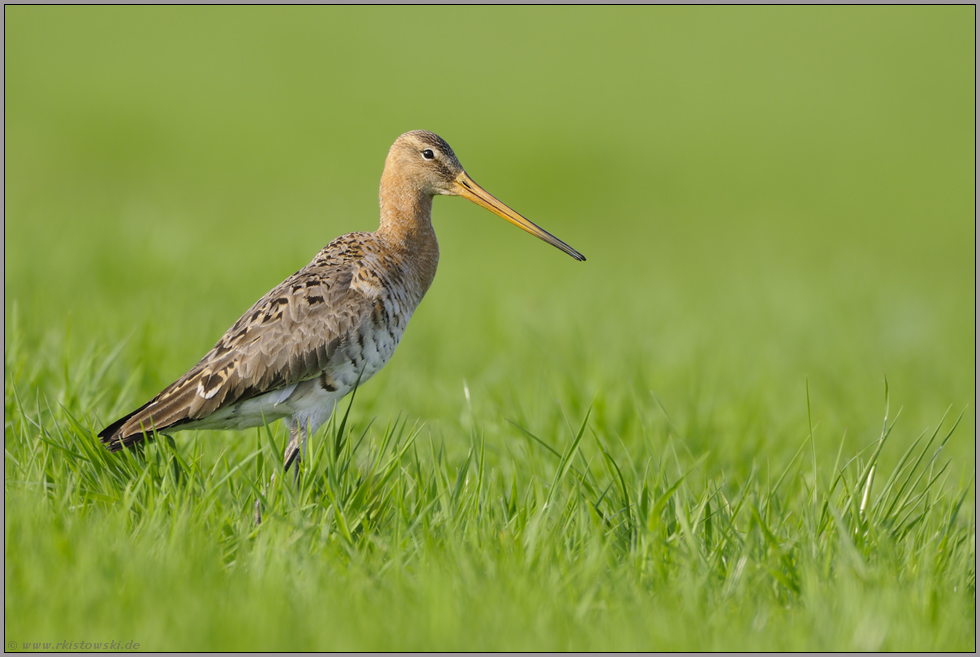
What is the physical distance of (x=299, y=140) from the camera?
61.8ft

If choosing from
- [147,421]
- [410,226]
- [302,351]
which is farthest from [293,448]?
[410,226]

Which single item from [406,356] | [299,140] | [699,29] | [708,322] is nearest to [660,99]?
[699,29]

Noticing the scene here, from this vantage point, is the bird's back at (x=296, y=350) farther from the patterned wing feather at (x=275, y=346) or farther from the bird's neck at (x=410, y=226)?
the bird's neck at (x=410, y=226)

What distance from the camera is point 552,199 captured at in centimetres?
1830

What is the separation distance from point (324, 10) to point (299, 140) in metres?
7.77

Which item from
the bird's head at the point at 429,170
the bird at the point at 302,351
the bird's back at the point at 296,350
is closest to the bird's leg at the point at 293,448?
the bird at the point at 302,351

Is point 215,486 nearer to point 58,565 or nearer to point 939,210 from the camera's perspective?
point 58,565

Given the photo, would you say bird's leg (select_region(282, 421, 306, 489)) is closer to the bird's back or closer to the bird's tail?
the bird's back

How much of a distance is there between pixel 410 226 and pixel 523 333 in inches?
149

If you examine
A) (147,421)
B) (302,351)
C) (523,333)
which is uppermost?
(302,351)

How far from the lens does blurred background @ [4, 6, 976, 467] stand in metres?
7.77

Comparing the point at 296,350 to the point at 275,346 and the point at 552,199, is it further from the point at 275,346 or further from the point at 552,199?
the point at 552,199

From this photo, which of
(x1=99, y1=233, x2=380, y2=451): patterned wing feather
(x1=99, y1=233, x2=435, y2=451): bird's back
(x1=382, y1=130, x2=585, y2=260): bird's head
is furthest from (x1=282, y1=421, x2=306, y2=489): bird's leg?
(x1=382, y1=130, x2=585, y2=260): bird's head

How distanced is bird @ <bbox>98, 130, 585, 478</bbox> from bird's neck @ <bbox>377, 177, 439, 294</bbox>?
0.04 m
